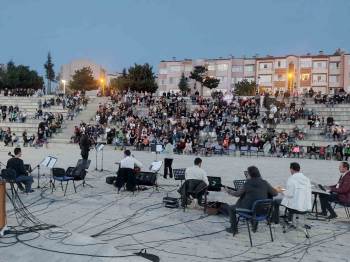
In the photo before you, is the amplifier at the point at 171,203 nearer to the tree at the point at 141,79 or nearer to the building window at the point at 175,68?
the tree at the point at 141,79

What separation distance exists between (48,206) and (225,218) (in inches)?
149

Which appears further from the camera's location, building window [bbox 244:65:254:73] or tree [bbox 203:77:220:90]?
building window [bbox 244:65:254:73]

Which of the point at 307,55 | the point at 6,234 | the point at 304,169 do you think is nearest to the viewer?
the point at 6,234

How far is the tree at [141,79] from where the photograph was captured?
61375 mm

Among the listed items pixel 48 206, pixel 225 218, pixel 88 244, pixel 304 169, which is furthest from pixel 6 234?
pixel 304 169

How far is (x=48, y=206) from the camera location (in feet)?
33.6

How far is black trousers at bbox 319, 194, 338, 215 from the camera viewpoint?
31.1 feet

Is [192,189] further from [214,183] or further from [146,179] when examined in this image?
[146,179]

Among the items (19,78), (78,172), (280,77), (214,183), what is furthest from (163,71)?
(214,183)

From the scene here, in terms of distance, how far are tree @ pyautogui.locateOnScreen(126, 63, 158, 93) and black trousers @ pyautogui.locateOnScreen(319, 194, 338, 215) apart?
5248cm

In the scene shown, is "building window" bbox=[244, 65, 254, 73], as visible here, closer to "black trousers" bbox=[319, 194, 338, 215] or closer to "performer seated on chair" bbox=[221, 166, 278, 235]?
"black trousers" bbox=[319, 194, 338, 215]

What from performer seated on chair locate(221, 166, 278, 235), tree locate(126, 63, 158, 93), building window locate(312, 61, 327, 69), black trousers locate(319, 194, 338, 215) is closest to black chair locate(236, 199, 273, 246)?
performer seated on chair locate(221, 166, 278, 235)

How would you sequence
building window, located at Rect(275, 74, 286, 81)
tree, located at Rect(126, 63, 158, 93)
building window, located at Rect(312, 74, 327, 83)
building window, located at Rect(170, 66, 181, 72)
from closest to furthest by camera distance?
tree, located at Rect(126, 63, 158, 93) → building window, located at Rect(312, 74, 327, 83) → building window, located at Rect(275, 74, 286, 81) → building window, located at Rect(170, 66, 181, 72)

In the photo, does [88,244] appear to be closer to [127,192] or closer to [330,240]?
[330,240]
